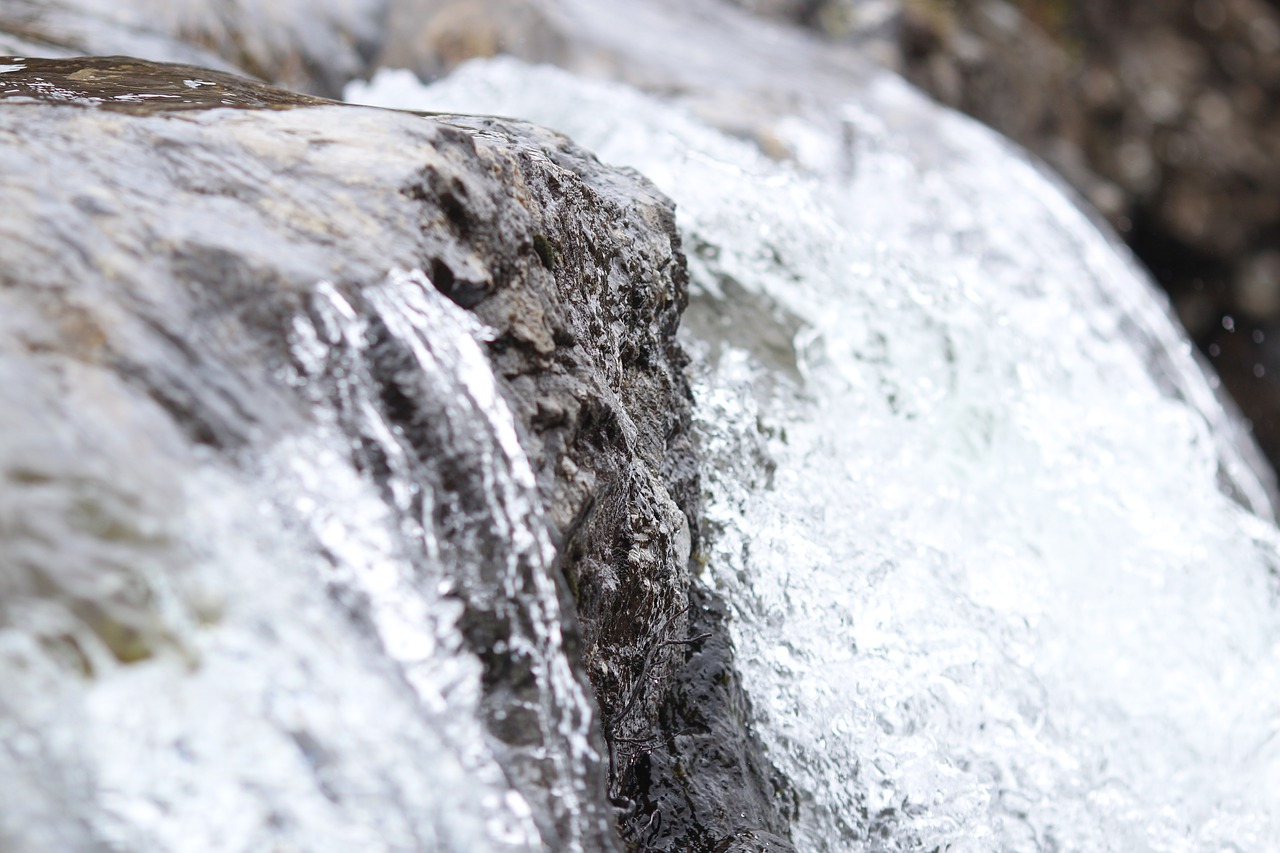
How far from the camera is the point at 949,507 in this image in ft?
9.04

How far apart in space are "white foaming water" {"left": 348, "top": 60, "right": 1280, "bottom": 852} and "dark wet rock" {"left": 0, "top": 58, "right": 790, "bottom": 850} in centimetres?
58

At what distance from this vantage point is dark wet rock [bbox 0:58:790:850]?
991 mm

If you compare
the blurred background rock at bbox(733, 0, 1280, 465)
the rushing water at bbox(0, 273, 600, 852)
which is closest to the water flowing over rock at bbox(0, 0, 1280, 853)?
the rushing water at bbox(0, 273, 600, 852)

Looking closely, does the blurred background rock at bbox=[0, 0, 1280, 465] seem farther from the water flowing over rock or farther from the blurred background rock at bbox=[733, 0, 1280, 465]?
the water flowing over rock

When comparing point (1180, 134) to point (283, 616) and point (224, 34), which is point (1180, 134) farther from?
point (283, 616)

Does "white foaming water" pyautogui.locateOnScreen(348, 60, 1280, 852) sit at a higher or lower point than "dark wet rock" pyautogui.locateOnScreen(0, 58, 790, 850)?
lower

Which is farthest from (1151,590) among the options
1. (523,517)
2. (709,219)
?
(523,517)

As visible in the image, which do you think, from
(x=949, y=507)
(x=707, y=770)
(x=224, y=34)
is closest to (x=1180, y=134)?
(x=949, y=507)

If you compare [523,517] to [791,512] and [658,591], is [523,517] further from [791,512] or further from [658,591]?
[791,512]

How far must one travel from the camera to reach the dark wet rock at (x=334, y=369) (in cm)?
99

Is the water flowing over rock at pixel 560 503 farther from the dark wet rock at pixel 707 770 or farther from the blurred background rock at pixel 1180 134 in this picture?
the blurred background rock at pixel 1180 134

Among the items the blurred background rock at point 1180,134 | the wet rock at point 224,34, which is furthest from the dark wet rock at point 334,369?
the blurred background rock at point 1180,134

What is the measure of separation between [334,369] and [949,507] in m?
1.97

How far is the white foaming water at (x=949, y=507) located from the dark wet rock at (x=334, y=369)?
1.92 feet
